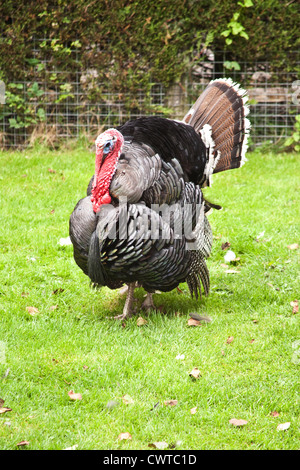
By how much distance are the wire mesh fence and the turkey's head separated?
4333 millimetres

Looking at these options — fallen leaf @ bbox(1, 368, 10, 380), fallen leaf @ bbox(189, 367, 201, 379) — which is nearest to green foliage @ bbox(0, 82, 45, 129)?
fallen leaf @ bbox(1, 368, 10, 380)

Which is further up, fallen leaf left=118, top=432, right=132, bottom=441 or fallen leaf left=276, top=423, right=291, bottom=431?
fallen leaf left=118, top=432, right=132, bottom=441

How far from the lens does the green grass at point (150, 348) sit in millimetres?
3059

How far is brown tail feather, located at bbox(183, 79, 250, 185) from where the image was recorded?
4.75 metres

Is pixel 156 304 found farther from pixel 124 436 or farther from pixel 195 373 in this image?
pixel 124 436

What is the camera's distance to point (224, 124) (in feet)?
15.6

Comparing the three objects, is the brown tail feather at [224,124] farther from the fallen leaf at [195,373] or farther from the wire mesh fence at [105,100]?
the wire mesh fence at [105,100]

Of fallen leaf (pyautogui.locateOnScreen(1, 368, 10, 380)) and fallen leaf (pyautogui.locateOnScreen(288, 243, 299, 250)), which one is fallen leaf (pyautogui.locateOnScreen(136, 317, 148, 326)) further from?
fallen leaf (pyautogui.locateOnScreen(288, 243, 299, 250))

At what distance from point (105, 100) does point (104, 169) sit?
14.8ft

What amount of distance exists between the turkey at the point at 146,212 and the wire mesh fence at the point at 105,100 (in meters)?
3.85

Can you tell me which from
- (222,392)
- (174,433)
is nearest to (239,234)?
(222,392)

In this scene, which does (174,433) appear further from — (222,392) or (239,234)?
(239,234)

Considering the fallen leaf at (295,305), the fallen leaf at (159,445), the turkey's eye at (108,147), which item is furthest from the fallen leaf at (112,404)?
the fallen leaf at (295,305)

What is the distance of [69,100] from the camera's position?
819 cm
